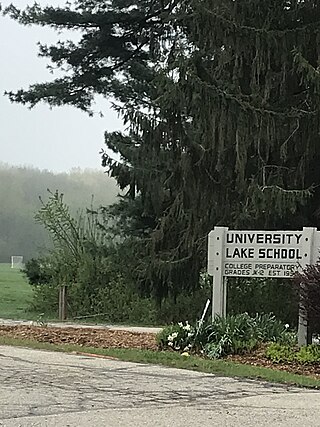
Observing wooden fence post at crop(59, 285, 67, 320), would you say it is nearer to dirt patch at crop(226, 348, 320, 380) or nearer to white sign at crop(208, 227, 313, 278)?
white sign at crop(208, 227, 313, 278)

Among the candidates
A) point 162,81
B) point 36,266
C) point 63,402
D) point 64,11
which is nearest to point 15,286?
point 36,266

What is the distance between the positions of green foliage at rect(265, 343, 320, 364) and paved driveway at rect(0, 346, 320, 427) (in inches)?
69.0

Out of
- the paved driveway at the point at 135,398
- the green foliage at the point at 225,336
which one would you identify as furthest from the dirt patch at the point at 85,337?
the paved driveway at the point at 135,398

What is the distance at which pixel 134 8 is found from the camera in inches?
1162

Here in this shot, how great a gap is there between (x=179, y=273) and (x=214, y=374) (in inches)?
462

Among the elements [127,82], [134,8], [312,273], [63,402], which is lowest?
[63,402]

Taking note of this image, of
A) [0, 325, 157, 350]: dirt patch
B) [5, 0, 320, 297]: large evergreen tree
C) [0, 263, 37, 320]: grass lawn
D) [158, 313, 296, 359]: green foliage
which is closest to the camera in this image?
[158, 313, 296, 359]: green foliage

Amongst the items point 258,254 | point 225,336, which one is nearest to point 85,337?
point 225,336

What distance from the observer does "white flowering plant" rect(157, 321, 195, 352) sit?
1338 cm

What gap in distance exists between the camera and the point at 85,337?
15.3 meters

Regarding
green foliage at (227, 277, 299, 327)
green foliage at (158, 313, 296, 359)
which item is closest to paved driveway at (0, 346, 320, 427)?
green foliage at (158, 313, 296, 359)

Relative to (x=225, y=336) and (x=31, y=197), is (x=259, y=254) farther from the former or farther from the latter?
(x=31, y=197)

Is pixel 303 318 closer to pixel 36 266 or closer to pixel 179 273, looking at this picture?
pixel 179 273

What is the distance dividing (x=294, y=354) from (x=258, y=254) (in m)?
2.20
